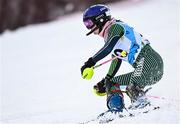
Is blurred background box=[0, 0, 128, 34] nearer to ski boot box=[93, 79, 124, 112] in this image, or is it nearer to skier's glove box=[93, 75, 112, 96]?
skier's glove box=[93, 75, 112, 96]

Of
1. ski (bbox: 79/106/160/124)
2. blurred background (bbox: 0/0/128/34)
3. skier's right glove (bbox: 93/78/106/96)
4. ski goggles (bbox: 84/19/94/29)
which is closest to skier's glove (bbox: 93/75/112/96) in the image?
skier's right glove (bbox: 93/78/106/96)

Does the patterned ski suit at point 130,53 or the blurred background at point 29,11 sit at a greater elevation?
the blurred background at point 29,11

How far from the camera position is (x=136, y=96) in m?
4.86

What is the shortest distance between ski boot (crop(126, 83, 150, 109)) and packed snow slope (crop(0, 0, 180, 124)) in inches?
3.2

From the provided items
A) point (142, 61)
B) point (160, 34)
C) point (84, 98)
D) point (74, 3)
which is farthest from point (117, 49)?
point (74, 3)

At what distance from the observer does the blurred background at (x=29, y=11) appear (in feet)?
31.5

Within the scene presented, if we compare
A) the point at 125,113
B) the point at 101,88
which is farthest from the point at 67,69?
the point at 125,113

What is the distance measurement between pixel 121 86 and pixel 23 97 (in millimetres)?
1600

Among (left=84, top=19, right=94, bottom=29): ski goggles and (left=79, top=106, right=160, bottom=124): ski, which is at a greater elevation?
(left=84, top=19, right=94, bottom=29): ski goggles

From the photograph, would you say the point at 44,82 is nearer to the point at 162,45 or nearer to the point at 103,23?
the point at 162,45

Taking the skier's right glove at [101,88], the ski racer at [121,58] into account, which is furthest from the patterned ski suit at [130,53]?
the skier's right glove at [101,88]

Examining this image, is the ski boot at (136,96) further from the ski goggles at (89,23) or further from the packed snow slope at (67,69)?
the ski goggles at (89,23)

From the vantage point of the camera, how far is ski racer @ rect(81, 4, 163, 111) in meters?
4.81

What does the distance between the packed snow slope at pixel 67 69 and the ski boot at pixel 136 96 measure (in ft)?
0.26
